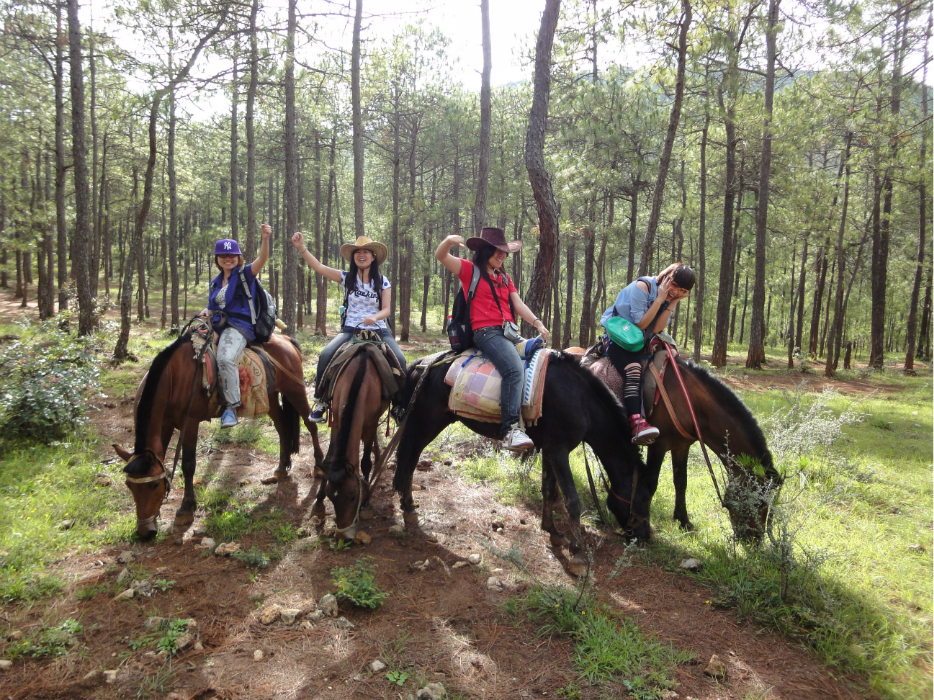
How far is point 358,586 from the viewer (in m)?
3.95

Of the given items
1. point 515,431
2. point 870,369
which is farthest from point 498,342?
point 870,369

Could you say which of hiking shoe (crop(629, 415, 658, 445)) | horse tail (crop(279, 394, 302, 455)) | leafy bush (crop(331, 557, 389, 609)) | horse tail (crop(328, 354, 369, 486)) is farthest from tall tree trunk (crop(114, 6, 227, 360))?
hiking shoe (crop(629, 415, 658, 445))

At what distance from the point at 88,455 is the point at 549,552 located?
610cm

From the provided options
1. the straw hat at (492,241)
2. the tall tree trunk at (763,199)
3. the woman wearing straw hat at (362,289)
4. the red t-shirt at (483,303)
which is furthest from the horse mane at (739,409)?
→ the tall tree trunk at (763,199)

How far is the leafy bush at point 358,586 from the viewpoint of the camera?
3.82 metres

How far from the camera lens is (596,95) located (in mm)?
14211

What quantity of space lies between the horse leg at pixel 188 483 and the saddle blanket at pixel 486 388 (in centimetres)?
277

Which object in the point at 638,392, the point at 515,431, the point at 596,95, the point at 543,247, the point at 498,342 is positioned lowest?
the point at 515,431

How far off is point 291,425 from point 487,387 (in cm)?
309

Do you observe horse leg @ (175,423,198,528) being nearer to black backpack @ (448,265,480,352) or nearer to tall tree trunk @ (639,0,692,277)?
black backpack @ (448,265,480,352)

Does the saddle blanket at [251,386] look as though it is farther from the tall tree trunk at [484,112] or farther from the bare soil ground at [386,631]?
the tall tree trunk at [484,112]

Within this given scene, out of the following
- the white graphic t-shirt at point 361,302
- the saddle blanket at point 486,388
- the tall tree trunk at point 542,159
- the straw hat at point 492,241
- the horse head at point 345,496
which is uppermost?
the tall tree trunk at point 542,159

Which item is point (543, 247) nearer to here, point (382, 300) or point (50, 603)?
point (382, 300)

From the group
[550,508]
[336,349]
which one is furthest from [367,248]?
[550,508]
